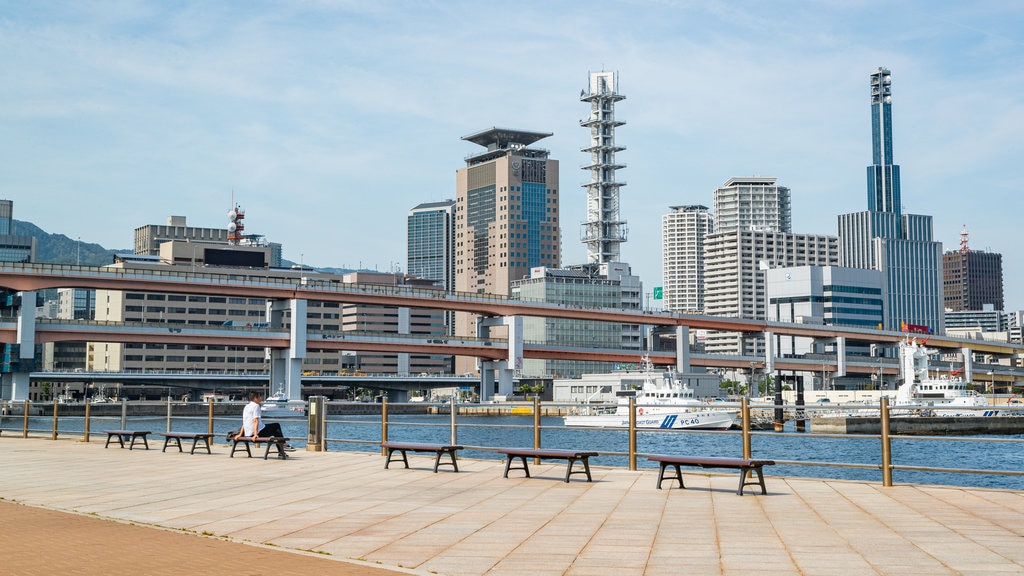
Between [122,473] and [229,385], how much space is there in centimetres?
14710

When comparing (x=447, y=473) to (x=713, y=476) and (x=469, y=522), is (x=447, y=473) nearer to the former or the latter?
(x=713, y=476)

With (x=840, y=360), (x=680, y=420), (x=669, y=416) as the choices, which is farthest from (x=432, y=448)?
(x=840, y=360)

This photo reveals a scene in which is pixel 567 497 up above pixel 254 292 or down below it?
below

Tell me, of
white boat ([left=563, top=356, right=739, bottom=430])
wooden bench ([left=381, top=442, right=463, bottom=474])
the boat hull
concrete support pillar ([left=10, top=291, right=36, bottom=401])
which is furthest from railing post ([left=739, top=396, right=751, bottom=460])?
concrete support pillar ([left=10, top=291, right=36, bottom=401])

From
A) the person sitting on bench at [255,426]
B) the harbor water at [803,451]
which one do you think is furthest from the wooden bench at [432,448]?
the harbor water at [803,451]

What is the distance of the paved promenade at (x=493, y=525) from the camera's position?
400 inches

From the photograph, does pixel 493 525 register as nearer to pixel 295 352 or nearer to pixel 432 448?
pixel 432 448

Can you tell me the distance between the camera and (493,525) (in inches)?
509

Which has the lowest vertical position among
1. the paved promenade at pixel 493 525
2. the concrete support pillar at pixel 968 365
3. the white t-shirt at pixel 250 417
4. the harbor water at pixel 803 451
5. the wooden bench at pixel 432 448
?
the harbor water at pixel 803 451

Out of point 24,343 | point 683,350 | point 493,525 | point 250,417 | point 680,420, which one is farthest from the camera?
point 683,350

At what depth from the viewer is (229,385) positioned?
162625 mm

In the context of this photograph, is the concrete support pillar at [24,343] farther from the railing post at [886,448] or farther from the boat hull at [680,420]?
the railing post at [886,448]

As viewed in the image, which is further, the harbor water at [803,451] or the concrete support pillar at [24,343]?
the concrete support pillar at [24,343]

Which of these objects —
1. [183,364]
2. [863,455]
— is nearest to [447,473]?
[863,455]
